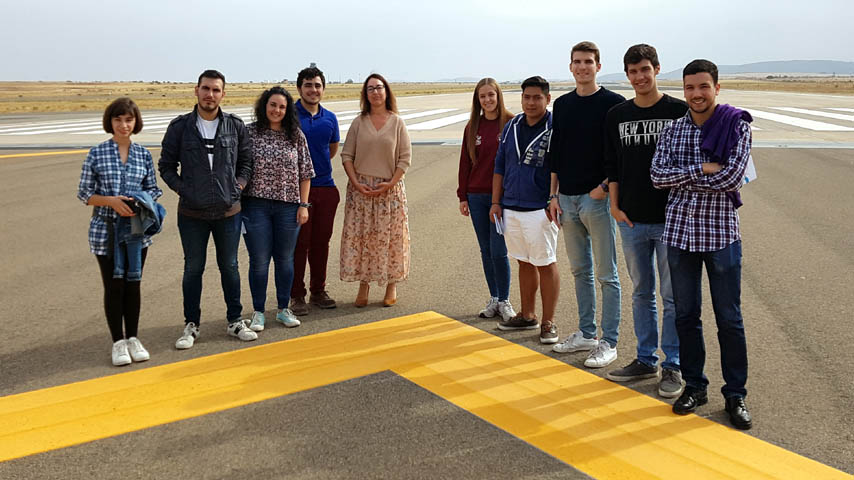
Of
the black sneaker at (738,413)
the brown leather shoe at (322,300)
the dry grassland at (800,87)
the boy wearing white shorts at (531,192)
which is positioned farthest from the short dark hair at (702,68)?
the dry grassland at (800,87)

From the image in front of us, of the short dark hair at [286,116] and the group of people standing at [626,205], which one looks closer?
the group of people standing at [626,205]

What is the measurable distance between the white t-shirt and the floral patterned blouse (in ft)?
1.11

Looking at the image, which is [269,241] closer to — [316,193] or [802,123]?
[316,193]

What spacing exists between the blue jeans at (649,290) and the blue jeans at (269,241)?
2.56 metres

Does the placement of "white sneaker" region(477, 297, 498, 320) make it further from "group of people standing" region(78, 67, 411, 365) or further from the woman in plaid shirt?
the woman in plaid shirt

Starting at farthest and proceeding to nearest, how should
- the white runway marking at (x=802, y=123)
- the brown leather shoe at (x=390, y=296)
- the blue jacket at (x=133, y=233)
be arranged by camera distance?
the white runway marking at (x=802, y=123)
the brown leather shoe at (x=390, y=296)
the blue jacket at (x=133, y=233)

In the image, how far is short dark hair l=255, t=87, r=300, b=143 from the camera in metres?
5.28

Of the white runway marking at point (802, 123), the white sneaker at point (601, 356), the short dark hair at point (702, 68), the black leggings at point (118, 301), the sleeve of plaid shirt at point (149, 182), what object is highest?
the short dark hair at point (702, 68)

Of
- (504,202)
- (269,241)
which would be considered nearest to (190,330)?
(269,241)

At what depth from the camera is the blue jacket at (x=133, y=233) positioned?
463cm

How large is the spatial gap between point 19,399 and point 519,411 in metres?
2.96

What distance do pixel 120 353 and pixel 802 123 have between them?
72.8ft

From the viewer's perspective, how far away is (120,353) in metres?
4.74

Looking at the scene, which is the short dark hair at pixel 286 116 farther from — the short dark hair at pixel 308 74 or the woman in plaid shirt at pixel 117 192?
the woman in plaid shirt at pixel 117 192
